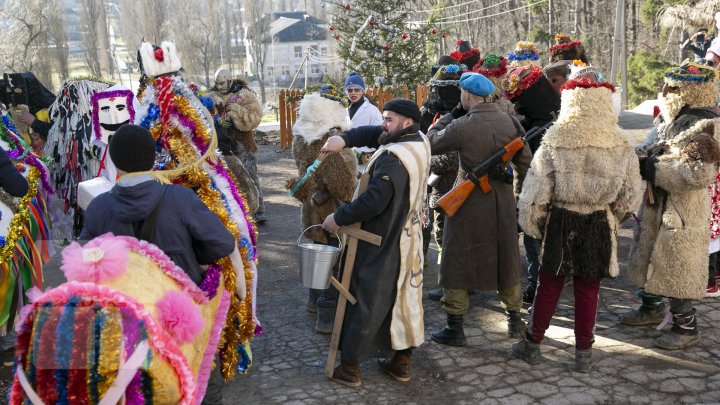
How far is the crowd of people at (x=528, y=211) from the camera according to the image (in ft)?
14.0

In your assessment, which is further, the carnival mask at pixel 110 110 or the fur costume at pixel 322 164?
the carnival mask at pixel 110 110

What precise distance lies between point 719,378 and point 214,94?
21.3 ft

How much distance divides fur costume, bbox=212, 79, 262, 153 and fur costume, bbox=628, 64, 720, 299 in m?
5.01

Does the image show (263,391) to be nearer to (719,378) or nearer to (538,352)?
(538,352)

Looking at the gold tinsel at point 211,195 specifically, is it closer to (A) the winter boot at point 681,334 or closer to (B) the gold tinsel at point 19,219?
(B) the gold tinsel at point 19,219

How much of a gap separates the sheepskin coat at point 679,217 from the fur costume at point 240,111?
199 inches

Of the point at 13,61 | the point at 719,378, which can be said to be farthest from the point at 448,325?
the point at 13,61

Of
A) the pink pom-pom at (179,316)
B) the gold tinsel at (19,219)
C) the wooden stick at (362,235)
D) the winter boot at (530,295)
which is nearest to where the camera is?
the pink pom-pom at (179,316)

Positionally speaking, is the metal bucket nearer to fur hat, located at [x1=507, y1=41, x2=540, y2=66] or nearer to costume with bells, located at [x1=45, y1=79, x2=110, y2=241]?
costume with bells, located at [x1=45, y1=79, x2=110, y2=241]

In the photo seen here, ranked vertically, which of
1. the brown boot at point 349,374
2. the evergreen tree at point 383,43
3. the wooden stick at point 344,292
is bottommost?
the brown boot at point 349,374

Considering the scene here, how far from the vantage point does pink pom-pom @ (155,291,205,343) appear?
275cm

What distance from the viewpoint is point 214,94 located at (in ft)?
28.2

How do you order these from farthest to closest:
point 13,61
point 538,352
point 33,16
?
point 33,16, point 13,61, point 538,352

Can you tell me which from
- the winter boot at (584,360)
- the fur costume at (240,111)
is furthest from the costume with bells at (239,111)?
the winter boot at (584,360)
